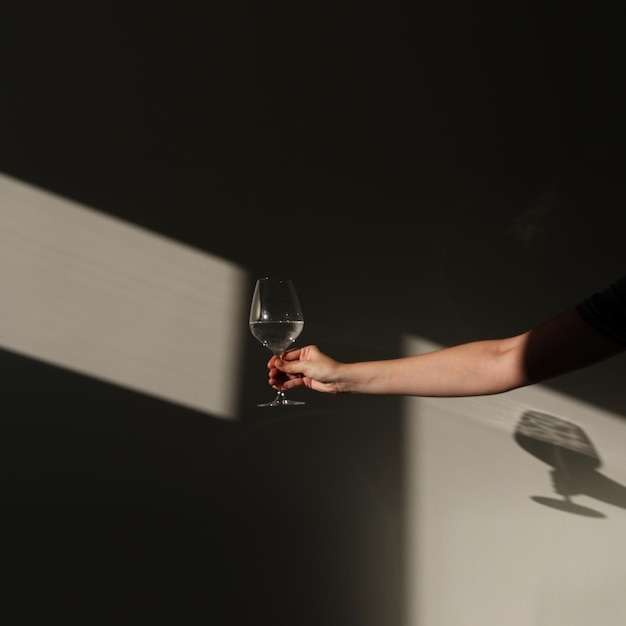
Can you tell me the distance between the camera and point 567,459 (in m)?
2.79

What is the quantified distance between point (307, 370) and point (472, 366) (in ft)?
1.41

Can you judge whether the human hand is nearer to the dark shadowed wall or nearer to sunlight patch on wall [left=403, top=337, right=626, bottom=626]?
the dark shadowed wall

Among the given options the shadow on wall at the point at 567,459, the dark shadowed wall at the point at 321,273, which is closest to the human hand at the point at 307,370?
the dark shadowed wall at the point at 321,273

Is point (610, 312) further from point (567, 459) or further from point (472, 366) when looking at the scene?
point (567, 459)

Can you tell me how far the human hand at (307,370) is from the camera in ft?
6.49

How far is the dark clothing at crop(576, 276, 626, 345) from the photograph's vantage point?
1435 millimetres

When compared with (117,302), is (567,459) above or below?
below

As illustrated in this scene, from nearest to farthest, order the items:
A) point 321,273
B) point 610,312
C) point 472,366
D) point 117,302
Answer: point 610,312
point 472,366
point 117,302
point 321,273

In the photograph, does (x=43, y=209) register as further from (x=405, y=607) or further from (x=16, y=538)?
(x=405, y=607)

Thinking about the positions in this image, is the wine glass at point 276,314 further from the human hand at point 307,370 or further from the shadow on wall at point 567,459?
the shadow on wall at point 567,459

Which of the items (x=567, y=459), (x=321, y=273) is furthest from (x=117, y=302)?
(x=567, y=459)

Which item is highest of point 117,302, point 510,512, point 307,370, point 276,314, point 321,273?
point 321,273

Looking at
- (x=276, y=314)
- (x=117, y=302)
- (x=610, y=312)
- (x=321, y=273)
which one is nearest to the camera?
(x=610, y=312)

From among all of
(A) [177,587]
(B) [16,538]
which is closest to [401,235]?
(A) [177,587]
